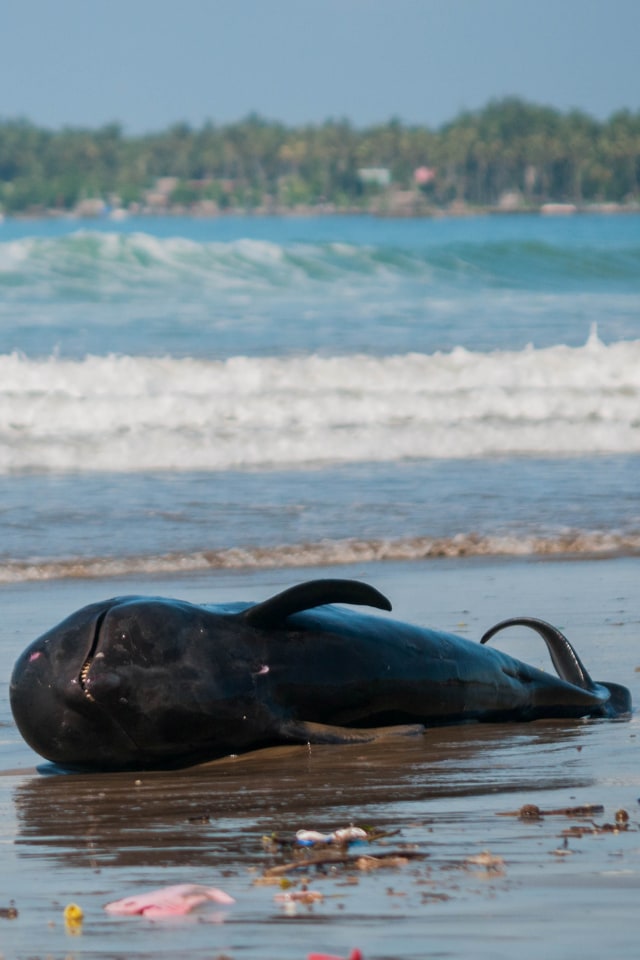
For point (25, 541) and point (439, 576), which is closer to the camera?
point (439, 576)

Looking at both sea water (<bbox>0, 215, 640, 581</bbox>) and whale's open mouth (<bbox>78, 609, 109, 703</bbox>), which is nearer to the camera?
whale's open mouth (<bbox>78, 609, 109, 703</bbox>)

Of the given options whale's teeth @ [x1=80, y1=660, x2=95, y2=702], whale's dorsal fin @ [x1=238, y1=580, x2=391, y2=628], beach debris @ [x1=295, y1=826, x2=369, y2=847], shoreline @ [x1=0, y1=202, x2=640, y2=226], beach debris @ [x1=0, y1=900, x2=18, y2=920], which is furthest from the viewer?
shoreline @ [x1=0, y1=202, x2=640, y2=226]

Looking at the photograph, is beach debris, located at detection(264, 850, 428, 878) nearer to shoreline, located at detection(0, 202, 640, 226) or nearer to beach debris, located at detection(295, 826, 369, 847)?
beach debris, located at detection(295, 826, 369, 847)

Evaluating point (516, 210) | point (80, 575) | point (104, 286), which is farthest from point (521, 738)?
point (516, 210)

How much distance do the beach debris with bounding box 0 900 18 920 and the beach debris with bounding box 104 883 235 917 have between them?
21cm

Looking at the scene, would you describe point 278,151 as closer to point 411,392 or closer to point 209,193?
point 209,193

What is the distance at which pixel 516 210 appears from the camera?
146750 millimetres

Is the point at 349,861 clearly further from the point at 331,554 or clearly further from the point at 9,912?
the point at 331,554

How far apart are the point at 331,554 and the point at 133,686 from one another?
4.87 meters

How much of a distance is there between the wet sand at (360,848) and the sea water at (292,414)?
3.70 metres

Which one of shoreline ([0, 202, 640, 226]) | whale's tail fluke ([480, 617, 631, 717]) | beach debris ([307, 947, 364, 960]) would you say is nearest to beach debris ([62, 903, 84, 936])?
beach debris ([307, 947, 364, 960])

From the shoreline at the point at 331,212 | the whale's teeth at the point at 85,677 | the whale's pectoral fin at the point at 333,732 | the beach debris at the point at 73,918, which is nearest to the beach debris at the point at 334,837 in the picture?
the beach debris at the point at 73,918

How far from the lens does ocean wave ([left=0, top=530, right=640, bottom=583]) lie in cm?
947

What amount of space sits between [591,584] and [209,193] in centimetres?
15574
